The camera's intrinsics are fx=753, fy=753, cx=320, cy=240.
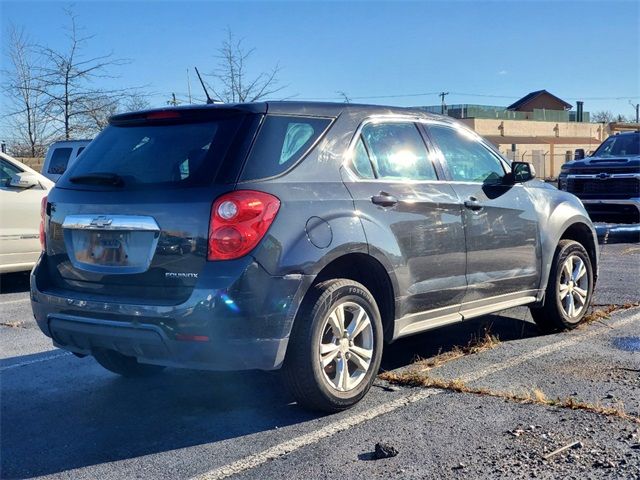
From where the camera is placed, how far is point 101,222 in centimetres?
418

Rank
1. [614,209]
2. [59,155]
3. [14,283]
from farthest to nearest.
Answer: [59,155] → [614,209] → [14,283]

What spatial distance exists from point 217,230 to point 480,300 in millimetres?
2349

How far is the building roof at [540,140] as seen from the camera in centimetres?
5183

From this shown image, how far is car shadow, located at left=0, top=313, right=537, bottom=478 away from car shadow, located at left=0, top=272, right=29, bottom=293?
3.71 meters

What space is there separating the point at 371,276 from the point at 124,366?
72.3 inches

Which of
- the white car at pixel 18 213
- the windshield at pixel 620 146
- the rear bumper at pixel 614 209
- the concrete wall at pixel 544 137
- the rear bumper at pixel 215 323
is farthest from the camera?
the concrete wall at pixel 544 137

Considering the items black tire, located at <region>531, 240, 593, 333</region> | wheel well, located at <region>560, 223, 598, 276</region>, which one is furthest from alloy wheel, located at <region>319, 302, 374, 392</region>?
wheel well, located at <region>560, 223, 598, 276</region>

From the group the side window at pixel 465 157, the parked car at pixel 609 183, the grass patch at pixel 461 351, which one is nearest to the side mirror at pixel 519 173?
the side window at pixel 465 157

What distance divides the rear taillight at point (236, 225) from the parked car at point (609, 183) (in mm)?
10906

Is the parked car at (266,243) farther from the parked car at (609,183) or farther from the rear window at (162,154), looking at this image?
the parked car at (609,183)

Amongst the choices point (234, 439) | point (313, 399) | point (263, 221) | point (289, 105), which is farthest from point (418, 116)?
point (234, 439)

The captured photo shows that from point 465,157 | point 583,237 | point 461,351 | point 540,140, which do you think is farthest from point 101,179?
point 540,140

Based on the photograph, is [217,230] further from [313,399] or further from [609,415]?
[609,415]

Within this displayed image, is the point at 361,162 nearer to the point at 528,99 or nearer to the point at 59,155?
the point at 59,155
